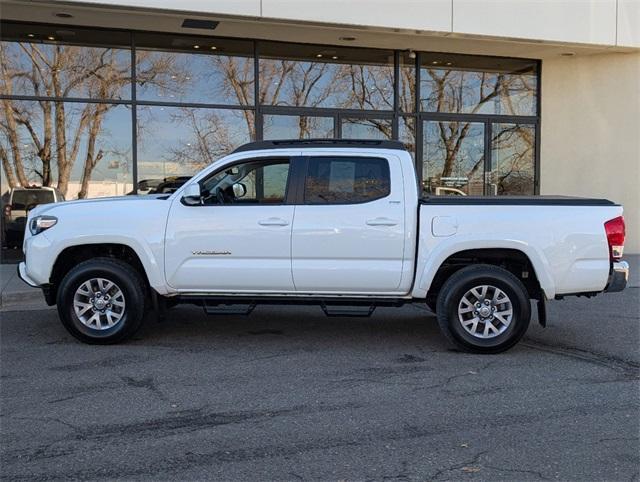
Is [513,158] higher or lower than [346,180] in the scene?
higher

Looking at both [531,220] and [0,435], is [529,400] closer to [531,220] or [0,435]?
[531,220]

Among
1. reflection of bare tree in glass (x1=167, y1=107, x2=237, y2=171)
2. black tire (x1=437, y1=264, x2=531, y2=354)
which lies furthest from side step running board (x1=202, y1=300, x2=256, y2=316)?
reflection of bare tree in glass (x1=167, y1=107, x2=237, y2=171)

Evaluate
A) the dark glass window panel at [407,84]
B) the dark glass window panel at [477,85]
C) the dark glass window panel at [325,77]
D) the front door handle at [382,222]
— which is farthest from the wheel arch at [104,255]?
the dark glass window panel at [477,85]

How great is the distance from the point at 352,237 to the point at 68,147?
8.31 metres

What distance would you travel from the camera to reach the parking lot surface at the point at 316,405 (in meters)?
3.73

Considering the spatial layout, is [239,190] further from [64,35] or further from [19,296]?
[64,35]

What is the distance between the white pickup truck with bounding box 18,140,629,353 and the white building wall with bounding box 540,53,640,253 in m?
9.04

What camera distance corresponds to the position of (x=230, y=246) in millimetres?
6254

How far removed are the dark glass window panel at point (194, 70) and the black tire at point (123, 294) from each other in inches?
281

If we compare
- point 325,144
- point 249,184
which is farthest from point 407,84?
point 249,184

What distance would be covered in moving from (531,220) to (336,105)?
8.37 metres

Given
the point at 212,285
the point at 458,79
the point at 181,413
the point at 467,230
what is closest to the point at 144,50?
the point at 458,79

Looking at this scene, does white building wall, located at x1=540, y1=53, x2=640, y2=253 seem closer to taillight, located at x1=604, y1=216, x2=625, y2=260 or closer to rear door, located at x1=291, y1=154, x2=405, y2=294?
taillight, located at x1=604, y1=216, x2=625, y2=260

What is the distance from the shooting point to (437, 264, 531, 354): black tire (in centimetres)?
605
